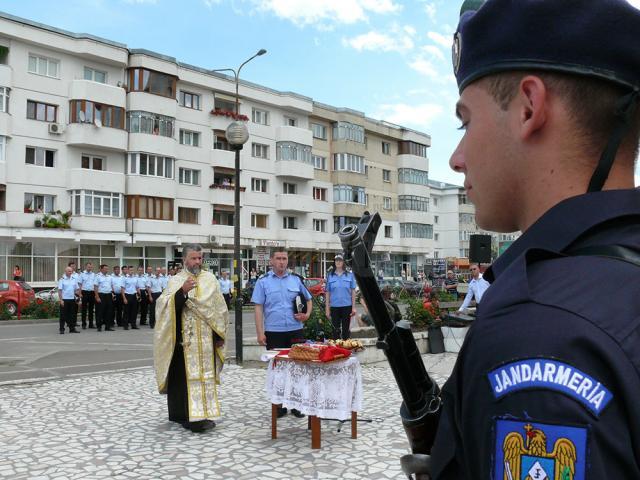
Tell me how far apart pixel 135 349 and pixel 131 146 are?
2570 cm

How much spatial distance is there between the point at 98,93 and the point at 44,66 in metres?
3.33

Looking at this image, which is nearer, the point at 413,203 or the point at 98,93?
the point at 98,93

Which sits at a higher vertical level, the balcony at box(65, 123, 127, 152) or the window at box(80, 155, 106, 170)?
the balcony at box(65, 123, 127, 152)

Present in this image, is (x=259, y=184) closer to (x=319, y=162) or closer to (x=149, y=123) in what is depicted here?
(x=319, y=162)

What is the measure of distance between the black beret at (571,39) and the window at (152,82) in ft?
131

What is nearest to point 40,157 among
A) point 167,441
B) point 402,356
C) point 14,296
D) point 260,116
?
point 14,296

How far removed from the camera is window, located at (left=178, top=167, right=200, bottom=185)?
41.0m

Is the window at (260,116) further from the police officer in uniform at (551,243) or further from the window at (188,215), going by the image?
the police officer in uniform at (551,243)

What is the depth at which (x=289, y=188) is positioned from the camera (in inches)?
1906

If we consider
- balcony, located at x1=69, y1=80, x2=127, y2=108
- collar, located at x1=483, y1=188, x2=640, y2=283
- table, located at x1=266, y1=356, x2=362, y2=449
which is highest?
balcony, located at x1=69, y1=80, x2=127, y2=108

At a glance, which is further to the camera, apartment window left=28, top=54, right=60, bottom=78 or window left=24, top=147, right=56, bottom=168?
apartment window left=28, top=54, right=60, bottom=78

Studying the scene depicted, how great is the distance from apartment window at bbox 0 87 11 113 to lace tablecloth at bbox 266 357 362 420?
32441 mm

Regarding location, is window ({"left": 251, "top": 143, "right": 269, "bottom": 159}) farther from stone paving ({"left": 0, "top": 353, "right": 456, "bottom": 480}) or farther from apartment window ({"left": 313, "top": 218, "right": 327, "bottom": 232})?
stone paving ({"left": 0, "top": 353, "right": 456, "bottom": 480})

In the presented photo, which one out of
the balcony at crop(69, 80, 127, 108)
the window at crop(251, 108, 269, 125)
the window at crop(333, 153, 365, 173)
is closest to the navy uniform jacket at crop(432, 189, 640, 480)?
the balcony at crop(69, 80, 127, 108)
